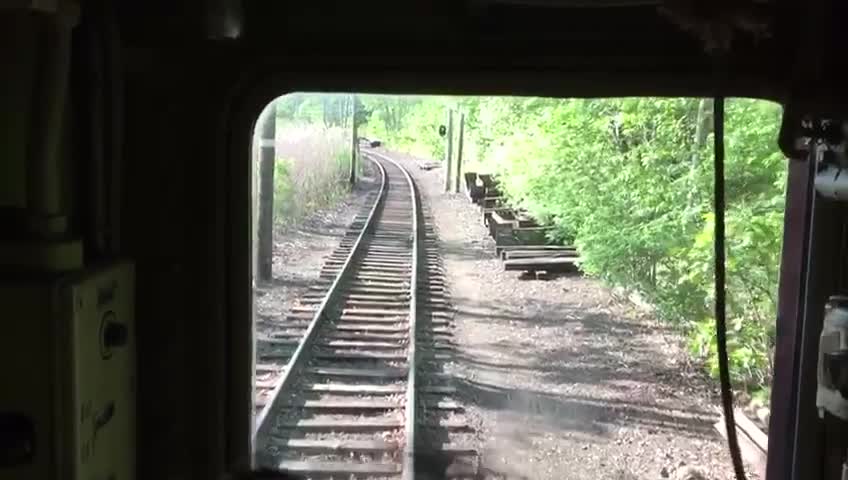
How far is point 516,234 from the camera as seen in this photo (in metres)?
3.42

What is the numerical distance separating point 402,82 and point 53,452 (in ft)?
2.67

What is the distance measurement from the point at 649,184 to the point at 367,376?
1.02 meters

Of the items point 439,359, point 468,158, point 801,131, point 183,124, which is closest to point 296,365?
point 439,359

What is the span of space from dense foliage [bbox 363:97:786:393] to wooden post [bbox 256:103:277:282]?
21cm

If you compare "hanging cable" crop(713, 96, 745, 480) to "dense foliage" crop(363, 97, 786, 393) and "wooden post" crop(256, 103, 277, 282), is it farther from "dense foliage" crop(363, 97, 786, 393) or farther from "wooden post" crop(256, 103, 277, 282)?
"wooden post" crop(256, 103, 277, 282)

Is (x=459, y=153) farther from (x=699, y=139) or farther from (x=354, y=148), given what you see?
(x=699, y=139)

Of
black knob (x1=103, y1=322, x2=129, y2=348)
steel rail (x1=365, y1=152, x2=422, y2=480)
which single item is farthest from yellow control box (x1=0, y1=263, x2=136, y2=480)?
steel rail (x1=365, y1=152, x2=422, y2=480)

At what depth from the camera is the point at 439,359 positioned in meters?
2.97

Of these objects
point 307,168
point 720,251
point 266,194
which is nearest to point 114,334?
point 266,194

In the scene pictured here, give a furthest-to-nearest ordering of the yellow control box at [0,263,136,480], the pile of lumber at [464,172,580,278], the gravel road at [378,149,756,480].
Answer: the pile of lumber at [464,172,580,278] → the gravel road at [378,149,756,480] → the yellow control box at [0,263,136,480]

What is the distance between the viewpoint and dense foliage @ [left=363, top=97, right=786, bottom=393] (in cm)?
183

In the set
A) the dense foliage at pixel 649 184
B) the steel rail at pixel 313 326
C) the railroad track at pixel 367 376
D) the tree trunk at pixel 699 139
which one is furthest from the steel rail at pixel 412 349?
the tree trunk at pixel 699 139

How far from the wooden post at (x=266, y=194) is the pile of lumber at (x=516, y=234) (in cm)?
117

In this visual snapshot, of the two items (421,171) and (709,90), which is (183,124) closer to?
(709,90)
